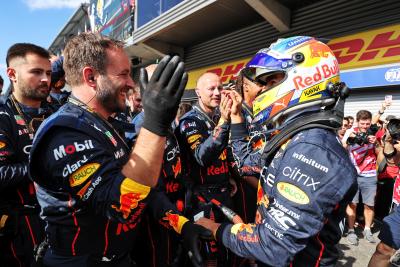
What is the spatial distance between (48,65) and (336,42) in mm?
6927

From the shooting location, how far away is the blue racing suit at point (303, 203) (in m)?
1.41

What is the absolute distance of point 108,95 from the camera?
65.2 inches

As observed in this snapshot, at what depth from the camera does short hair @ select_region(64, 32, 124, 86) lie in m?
1.61

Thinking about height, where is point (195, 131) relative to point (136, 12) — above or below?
below

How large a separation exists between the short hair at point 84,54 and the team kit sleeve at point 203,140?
1.38 metres

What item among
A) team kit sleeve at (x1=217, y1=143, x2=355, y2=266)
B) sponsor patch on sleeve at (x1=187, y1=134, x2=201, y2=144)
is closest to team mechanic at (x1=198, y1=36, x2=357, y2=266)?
team kit sleeve at (x1=217, y1=143, x2=355, y2=266)

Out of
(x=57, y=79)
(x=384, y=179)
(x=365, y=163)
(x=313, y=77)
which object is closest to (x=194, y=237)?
(x=313, y=77)

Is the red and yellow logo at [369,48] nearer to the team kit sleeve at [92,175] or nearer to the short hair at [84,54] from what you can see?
the short hair at [84,54]

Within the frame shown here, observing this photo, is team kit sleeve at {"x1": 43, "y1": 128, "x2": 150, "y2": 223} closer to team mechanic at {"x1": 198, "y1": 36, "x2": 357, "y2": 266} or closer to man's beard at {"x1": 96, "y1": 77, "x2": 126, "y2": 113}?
man's beard at {"x1": 96, "y1": 77, "x2": 126, "y2": 113}

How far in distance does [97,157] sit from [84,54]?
58 centimetres

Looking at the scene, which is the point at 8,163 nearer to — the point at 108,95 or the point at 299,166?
the point at 108,95

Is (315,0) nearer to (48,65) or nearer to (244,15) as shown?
(244,15)

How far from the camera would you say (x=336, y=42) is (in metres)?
7.63

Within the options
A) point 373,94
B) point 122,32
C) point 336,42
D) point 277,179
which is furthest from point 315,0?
point 122,32
